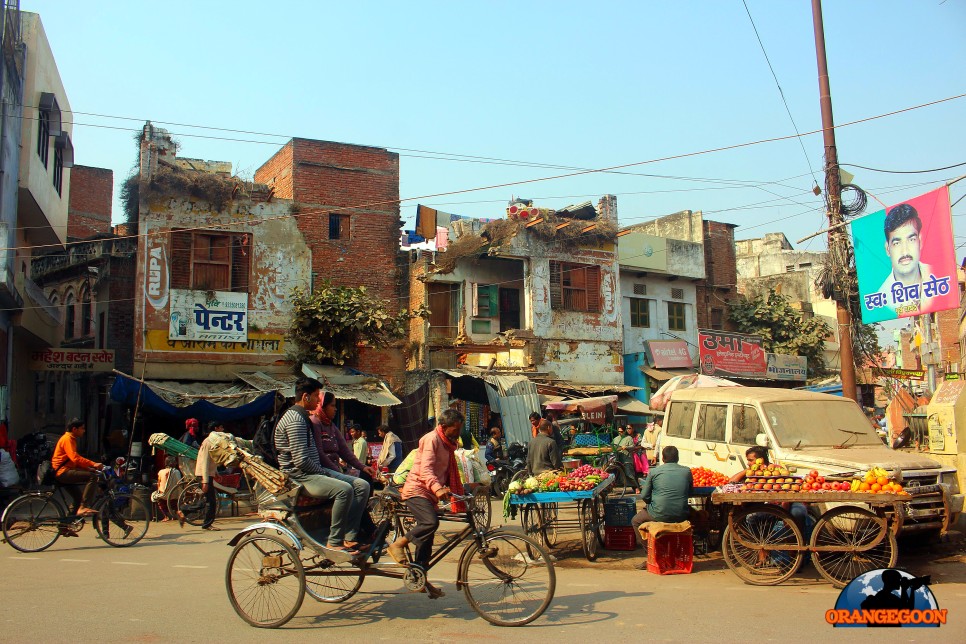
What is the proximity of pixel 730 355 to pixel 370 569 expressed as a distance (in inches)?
1042

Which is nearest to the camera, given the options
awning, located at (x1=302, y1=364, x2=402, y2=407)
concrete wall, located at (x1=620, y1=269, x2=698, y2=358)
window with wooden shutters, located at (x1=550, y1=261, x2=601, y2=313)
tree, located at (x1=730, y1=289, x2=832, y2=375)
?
awning, located at (x1=302, y1=364, x2=402, y2=407)

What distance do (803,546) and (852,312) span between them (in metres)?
8.79

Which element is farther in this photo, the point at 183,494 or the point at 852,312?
the point at 852,312

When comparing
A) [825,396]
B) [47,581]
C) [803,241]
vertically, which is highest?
[803,241]

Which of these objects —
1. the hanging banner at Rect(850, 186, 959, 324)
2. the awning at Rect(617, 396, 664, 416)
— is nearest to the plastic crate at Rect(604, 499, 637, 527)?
the hanging banner at Rect(850, 186, 959, 324)

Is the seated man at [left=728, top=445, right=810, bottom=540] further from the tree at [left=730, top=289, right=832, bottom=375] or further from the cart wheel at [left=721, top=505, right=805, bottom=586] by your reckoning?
the tree at [left=730, top=289, right=832, bottom=375]

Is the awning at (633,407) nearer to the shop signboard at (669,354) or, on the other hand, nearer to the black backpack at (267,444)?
the shop signboard at (669,354)

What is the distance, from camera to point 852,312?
15547 millimetres

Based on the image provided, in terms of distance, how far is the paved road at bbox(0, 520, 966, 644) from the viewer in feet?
20.3

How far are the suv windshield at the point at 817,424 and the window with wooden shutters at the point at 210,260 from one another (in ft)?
51.4

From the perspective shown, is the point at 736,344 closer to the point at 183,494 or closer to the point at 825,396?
the point at 825,396

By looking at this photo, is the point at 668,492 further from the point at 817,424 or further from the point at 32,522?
the point at 32,522

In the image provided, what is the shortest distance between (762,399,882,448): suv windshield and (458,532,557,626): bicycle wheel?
A: 16.7 ft

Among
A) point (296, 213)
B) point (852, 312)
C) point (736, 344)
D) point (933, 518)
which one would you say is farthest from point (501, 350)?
point (933, 518)
